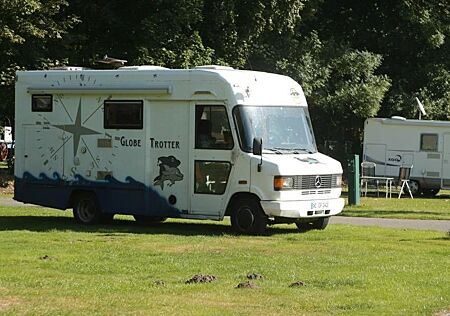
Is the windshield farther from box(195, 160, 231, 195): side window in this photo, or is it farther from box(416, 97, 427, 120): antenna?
box(416, 97, 427, 120): antenna

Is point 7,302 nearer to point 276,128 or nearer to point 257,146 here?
point 257,146

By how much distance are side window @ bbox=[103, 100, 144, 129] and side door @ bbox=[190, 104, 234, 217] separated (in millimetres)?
1213

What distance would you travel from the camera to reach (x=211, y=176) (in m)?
18.1

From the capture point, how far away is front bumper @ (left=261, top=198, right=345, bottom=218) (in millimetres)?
17281

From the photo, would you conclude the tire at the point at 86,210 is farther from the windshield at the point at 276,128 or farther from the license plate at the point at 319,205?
the license plate at the point at 319,205

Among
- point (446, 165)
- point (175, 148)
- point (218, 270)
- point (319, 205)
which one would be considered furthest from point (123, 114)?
point (446, 165)

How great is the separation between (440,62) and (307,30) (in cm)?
613

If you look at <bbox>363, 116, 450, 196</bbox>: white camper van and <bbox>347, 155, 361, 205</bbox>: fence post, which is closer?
Result: <bbox>347, 155, 361, 205</bbox>: fence post

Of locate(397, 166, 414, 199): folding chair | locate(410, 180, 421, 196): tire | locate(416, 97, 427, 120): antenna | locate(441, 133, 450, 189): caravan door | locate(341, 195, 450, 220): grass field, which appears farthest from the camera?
locate(416, 97, 427, 120): antenna

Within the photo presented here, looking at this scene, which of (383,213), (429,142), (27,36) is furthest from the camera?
(429,142)

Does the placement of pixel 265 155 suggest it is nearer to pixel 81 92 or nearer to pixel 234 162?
pixel 234 162

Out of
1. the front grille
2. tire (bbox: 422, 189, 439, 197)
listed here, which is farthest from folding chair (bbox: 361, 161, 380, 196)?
the front grille

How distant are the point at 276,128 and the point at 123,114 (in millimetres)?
3073

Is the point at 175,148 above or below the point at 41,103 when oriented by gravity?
below
